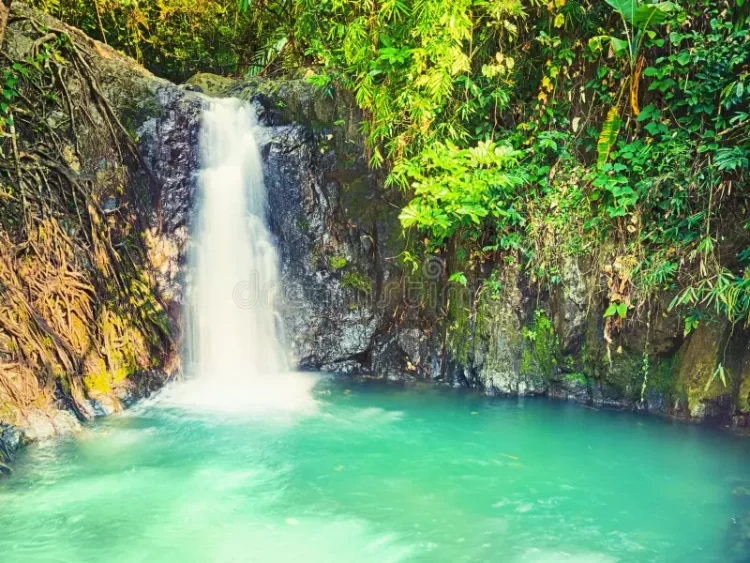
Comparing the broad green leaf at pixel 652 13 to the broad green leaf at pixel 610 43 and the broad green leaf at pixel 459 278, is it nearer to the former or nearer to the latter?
the broad green leaf at pixel 610 43

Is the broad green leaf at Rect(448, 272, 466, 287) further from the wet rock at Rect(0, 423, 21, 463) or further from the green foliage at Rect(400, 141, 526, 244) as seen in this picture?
the wet rock at Rect(0, 423, 21, 463)

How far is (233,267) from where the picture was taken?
6.75 m

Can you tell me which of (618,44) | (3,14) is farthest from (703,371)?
(3,14)

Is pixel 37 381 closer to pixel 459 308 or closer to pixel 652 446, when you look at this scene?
pixel 459 308

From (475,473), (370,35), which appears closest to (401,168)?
(370,35)

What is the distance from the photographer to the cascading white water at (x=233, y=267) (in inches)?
258

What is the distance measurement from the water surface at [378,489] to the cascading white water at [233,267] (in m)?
1.09

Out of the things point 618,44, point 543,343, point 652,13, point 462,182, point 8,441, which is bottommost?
point 8,441

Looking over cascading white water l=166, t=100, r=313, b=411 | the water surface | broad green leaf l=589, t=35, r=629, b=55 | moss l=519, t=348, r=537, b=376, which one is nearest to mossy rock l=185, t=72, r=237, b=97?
cascading white water l=166, t=100, r=313, b=411

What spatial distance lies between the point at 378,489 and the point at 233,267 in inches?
139

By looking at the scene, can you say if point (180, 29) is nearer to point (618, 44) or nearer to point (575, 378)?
point (618, 44)

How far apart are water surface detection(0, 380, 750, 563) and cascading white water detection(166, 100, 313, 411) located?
1.09 m

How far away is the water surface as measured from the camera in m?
3.43

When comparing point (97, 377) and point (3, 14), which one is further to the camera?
point (97, 377)
